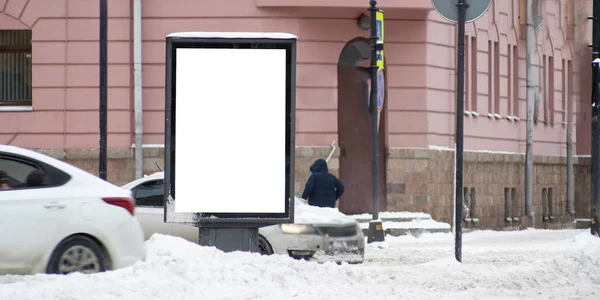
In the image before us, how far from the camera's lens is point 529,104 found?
36.4m

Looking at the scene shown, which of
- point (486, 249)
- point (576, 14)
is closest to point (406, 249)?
point (486, 249)

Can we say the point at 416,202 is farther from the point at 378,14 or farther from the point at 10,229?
the point at 10,229

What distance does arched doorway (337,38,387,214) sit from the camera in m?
30.2

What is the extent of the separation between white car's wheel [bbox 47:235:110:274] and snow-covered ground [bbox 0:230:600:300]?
510mm

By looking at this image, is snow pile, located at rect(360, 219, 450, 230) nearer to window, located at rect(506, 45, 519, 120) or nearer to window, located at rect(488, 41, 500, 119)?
window, located at rect(488, 41, 500, 119)

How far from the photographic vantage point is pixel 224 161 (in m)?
13.2

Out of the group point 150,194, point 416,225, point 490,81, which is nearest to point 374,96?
point 416,225

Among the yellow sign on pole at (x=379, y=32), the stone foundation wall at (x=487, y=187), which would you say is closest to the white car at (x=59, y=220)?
the yellow sign on pole at (x=379, y=32)

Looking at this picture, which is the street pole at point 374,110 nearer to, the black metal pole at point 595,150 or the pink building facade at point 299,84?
the pink building facade at point 299,84

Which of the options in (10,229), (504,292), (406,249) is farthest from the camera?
(406,249)

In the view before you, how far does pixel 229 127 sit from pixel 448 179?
18.4 m

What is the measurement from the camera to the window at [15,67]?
96.8 ft

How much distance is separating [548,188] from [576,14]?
5.48 m

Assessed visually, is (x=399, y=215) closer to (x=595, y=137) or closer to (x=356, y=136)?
(x=356, y=136)
